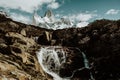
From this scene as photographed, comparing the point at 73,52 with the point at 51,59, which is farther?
the point at 73,52

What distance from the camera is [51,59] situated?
3078 inches

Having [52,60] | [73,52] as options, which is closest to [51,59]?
[52,60]

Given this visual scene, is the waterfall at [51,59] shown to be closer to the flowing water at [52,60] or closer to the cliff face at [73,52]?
the flowing water at [52,60]

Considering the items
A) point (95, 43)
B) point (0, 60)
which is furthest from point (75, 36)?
point (0, 60)

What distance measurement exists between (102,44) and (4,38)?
115 feet

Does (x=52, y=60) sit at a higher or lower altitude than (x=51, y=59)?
lower

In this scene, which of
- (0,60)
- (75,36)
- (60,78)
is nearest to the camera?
(0,60)

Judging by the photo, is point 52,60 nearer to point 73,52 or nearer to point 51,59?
point 51,59

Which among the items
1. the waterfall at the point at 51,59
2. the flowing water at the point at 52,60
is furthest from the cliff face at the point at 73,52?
A: the waterfall at the point at 51,59

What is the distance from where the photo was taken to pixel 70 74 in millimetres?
75250

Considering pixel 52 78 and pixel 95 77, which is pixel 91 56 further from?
pixel 52 78

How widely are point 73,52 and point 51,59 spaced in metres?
9.95

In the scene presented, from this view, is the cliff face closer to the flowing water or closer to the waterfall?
the flowing water

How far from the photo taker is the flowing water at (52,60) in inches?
A: 2931
